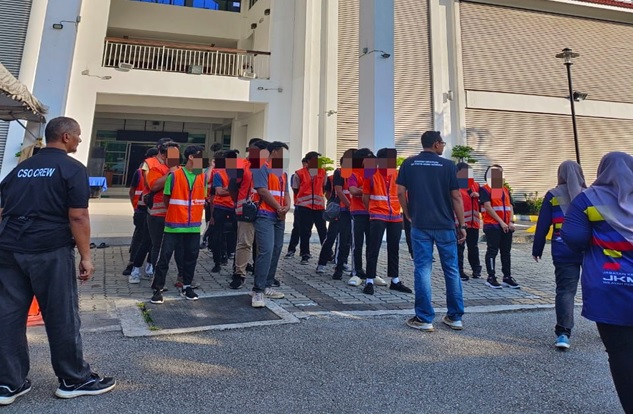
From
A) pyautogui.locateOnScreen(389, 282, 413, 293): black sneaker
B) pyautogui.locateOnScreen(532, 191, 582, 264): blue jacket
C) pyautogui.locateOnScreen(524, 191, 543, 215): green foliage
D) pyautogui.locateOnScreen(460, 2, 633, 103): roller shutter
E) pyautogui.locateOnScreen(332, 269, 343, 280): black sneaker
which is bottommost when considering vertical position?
pyautogui.locateOnScreen(389, 282, 413, 293): black sneaker

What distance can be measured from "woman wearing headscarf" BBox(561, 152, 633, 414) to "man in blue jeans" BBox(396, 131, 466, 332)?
1.78m

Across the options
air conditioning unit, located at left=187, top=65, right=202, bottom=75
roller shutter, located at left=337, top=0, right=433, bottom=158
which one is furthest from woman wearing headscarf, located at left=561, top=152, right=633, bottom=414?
air conditioning unit, located at left=187, top=65, right=202, bottom=75

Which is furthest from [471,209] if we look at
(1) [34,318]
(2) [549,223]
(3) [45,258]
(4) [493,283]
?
(1) [34,318]

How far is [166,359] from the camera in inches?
128

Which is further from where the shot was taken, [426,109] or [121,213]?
[426,109]

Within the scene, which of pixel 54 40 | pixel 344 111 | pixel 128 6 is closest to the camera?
pixel 54 40

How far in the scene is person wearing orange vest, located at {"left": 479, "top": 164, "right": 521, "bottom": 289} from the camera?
248 inches

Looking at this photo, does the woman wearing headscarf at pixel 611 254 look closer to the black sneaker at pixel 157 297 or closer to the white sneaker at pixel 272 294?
the white sneaker at pixel 272 294

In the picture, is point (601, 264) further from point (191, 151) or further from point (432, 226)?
point (191, 151)

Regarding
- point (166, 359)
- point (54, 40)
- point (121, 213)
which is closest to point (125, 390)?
point (166, 359)

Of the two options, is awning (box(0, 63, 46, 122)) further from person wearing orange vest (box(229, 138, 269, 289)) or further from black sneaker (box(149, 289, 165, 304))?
black sneaker (box(149, 289, 165, 304))

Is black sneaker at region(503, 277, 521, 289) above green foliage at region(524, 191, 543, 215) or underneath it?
underneath

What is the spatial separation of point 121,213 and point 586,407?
1308 centimetres

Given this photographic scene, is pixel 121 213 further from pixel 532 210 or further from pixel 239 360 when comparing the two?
pixel 532 210
